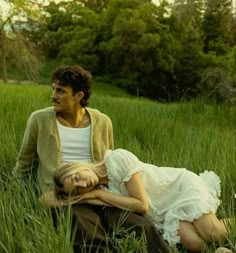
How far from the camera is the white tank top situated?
3.27 meters

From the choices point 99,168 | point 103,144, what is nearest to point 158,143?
point 103,144

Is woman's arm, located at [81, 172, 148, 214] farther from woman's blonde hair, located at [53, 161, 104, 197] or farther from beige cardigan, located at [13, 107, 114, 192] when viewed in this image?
beige cardigan, located at [13, 107, 114, 192]

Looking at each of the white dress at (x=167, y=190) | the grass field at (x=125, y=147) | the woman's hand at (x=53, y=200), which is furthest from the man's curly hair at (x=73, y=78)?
the woman's hand at (x=53, y=200)

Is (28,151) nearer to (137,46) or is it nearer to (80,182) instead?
(80,182)

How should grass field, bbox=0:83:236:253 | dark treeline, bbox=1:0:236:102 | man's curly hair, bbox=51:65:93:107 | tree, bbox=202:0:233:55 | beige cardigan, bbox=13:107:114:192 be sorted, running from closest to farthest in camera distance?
1. grass field, bbox=0:83:236:253
2. beige cardigan, bbox=13:107:114:192
3. man's curly hair, bbox=51:65:93:107
4. dark treeline, bbox=1:0:236:102
5. tree, bbox=202:0:233:55

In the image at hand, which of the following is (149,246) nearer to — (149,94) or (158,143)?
(158,143)

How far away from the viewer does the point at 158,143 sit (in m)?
4.75

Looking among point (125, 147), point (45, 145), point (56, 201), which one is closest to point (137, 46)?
point (125, 147)

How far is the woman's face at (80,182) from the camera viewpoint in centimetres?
279

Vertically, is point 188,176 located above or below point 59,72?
below

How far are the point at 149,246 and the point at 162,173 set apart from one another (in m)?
0.58

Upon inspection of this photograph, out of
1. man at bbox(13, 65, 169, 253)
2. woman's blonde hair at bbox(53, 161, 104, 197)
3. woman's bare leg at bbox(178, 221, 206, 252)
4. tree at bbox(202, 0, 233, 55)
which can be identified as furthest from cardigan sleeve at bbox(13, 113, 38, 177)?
tree at bbox(202, 0, 233, 55)

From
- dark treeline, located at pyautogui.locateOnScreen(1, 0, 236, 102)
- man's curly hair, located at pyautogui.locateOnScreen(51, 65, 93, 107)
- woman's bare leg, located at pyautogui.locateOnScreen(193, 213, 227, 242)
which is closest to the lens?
woman's bare leg, located at pyautogui.locateOnScreen(193, 213, 227, 242)

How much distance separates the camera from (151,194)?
3.06m
